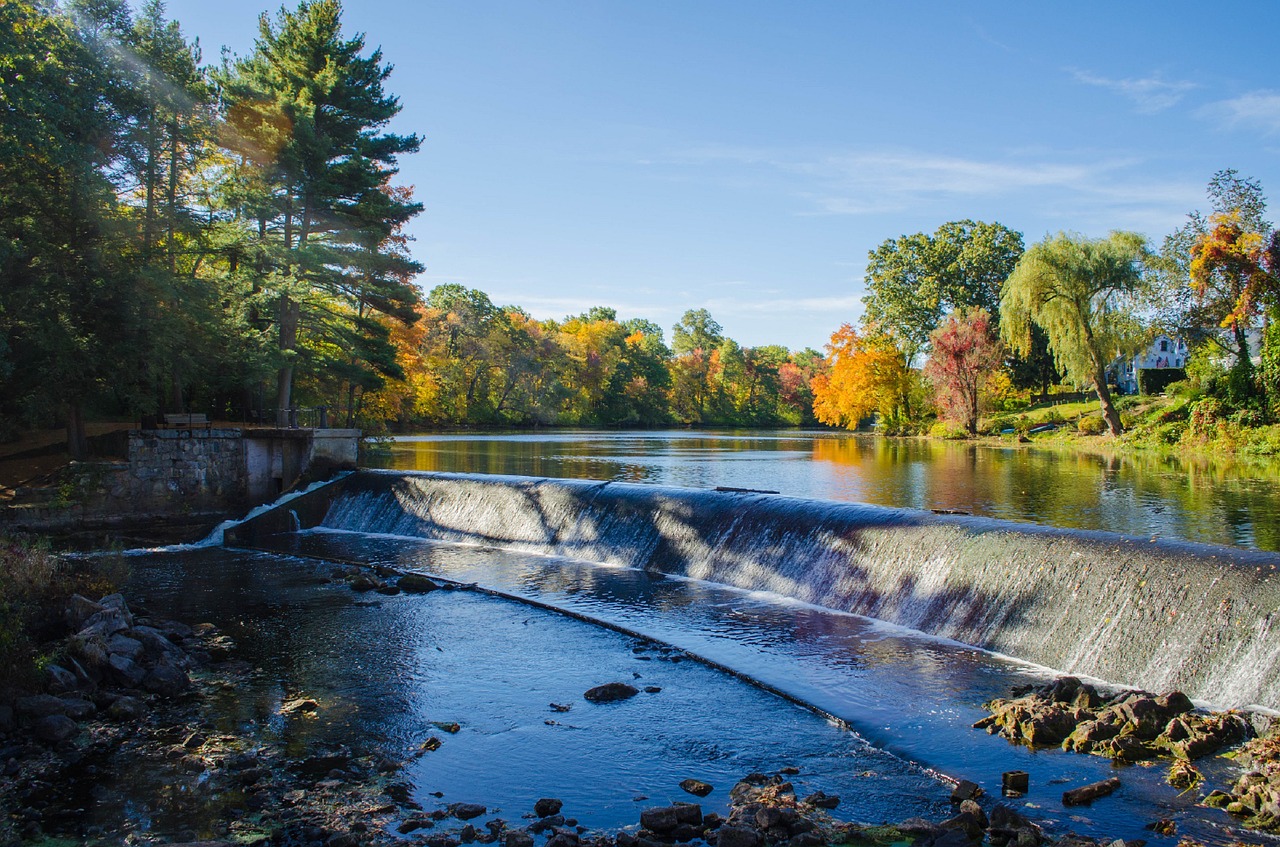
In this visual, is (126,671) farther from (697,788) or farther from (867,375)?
(867,375)

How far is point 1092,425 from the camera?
3822 centimetres

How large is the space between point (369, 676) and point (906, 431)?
49.1m

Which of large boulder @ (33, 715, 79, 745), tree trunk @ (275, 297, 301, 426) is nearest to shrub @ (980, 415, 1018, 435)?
tree trunk @ (275, 297, 301, 426)

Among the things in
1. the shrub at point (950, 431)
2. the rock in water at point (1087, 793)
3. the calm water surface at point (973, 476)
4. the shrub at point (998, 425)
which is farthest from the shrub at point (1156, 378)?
the rock in water at point (1087, 793)

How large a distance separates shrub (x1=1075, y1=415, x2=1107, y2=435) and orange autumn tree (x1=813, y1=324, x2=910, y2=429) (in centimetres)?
1708

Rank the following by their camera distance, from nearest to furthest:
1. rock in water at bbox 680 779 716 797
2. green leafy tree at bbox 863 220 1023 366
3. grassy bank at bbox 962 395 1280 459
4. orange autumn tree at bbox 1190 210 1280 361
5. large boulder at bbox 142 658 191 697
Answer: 1. rock in water at bbox 680 779 716 797
2. large boulder at bbox 142 658 191 697
3. grassy bank at bbox 962 395 1280 459
4. orange autumn tree at bbox 1190 210 1280 361
5. green leafy tree at bbox 863 220 1023 366

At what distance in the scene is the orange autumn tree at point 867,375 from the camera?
182 feet

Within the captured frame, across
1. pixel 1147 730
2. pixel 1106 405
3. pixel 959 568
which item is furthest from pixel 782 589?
pixel 1106 405

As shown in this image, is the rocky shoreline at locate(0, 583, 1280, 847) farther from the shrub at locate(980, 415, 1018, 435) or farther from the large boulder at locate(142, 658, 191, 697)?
the shrub at locate(980, 415, 1018, 435)

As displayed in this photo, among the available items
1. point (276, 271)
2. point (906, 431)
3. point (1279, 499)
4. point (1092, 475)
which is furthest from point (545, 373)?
point (1279, 499)

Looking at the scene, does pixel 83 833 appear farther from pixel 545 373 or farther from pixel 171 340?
pixel 545 373

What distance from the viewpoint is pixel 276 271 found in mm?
23609

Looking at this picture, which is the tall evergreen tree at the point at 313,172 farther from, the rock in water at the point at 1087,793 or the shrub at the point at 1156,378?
the shrub at the point at 1156,378

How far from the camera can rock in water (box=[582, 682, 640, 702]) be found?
27.0 ft
